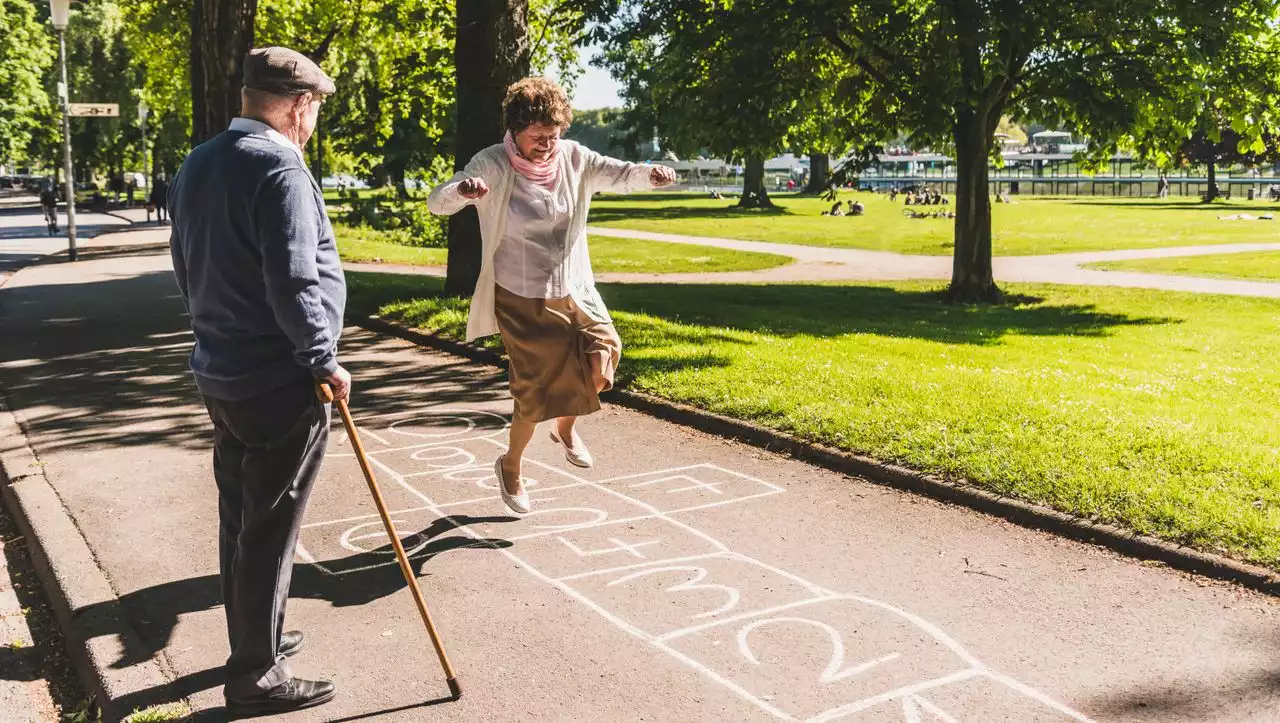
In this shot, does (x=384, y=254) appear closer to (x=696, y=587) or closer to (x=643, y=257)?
(x=643, y=257)

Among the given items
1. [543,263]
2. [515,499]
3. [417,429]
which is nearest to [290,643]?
[515,499]

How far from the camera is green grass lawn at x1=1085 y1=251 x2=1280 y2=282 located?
21969mm

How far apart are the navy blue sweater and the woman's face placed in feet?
6.21

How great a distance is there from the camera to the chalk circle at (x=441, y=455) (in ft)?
25.0

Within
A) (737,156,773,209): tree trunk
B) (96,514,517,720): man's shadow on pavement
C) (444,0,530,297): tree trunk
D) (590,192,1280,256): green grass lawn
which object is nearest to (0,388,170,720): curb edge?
(96,514,517,720): man's shadow on pavement

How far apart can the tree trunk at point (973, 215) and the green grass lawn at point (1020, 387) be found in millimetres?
1088

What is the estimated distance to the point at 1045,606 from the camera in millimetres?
5020

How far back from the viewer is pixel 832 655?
453cm

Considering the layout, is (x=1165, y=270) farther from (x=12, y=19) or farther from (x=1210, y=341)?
(x=12, y=19)

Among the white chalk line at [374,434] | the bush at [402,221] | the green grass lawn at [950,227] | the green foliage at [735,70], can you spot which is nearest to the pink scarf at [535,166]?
the white chalk line at [374,434]

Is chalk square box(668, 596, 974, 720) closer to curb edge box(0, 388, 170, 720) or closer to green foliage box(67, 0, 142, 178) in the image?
curb edge box(0, 388, 170, 720)

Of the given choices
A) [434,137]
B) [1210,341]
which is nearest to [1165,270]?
[1210,341]

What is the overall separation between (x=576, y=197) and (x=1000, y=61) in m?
10.7

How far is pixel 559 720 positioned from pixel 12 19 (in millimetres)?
53027
